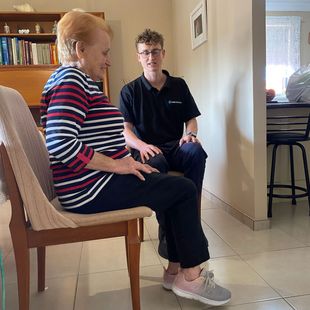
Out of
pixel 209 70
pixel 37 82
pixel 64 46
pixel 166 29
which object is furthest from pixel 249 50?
pixel 37 82

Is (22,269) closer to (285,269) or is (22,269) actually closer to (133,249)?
(133,249)

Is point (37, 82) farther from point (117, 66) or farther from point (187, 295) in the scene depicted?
point (187, 295)

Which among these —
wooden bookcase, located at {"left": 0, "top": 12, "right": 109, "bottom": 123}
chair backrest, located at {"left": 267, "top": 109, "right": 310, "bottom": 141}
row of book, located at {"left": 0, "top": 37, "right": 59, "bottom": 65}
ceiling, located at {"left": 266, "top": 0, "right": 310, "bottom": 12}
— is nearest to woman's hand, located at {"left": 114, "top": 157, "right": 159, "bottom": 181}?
chair backrest, located at {"left": 267, "top": 109, "right": 310, "bottom": 141}

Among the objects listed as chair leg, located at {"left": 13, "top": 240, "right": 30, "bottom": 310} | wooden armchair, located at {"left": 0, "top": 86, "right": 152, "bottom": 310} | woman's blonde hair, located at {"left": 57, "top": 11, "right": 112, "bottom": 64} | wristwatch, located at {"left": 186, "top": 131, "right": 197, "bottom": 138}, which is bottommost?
chair leg, located at {"left": 13, "top": 240, "right": 30, "bottom": 310}

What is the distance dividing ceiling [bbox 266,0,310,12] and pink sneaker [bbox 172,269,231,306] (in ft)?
17.3

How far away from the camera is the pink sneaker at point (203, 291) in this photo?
1176 mm

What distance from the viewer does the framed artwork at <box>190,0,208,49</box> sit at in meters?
2.49

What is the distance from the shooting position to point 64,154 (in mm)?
972

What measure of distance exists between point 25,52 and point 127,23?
1189mm

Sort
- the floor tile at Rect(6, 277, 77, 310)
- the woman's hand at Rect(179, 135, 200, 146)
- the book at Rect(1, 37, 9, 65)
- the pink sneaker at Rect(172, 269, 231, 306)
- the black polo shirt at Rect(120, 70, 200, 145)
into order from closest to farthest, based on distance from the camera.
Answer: the pink sneaker at Rect(172, 269, 231, 306), the floor tile at Rect(6, 277, 77, 310), the woman's hand at Rect(179, 135, 200, 146), the black polo shirt at Rect(120, 70, 200, 145), the book at Rect(1, 37, 9, 65)

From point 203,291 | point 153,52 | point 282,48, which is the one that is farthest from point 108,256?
point 282,48

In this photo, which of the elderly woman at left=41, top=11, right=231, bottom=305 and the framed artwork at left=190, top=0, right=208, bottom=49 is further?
the framed artwork at left=190, top=0, right=208, bottom=49

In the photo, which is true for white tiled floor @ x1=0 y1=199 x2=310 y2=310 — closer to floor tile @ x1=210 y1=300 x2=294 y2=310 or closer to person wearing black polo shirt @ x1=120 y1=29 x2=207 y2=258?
floor tile @ x1=210 y1=300 x2=294 y2=310

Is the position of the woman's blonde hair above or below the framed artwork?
below
